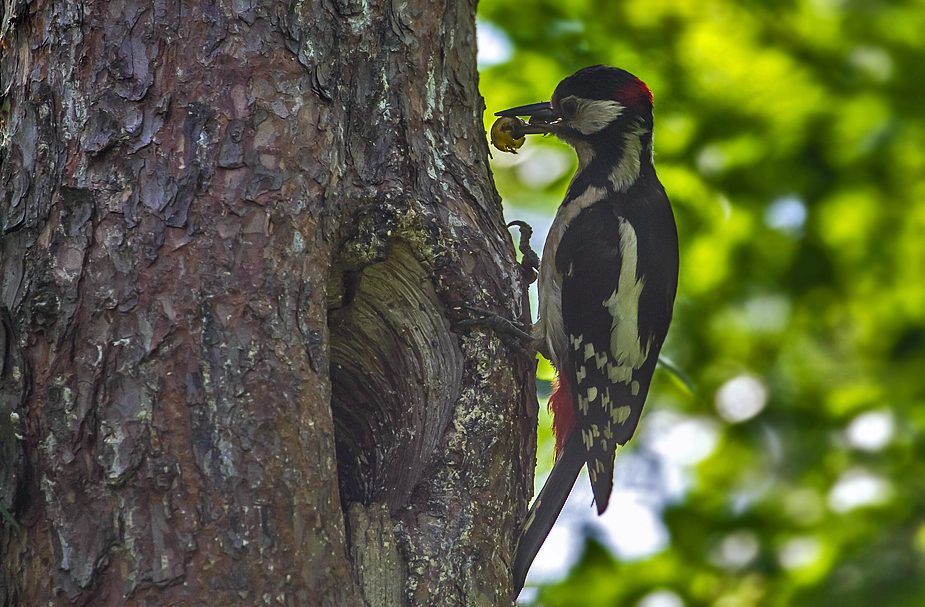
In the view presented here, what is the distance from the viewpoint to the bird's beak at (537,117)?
9.29 ft

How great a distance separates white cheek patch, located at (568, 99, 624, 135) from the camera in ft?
9.46

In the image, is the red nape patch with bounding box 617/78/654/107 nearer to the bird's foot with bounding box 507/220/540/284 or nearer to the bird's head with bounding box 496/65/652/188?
the bird's head with bounding box 496/65/652/188

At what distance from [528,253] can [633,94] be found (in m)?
0.63

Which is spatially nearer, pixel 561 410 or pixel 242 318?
pixel 242 318

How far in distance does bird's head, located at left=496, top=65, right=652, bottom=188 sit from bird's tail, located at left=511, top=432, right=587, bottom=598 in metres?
0.91

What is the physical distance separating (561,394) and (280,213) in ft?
4.43

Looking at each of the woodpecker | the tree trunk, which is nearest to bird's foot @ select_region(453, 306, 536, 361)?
the tree trunk

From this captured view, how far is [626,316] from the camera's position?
8.93ft

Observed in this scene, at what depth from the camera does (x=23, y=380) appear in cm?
155

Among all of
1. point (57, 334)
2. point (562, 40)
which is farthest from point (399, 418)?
point (562, 40)

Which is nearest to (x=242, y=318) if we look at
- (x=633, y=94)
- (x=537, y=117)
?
(x=537, y=117)

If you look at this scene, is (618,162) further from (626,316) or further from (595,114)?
(626,316)

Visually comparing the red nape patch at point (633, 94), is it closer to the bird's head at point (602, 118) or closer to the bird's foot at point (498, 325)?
the bird's head at point (602, 118)

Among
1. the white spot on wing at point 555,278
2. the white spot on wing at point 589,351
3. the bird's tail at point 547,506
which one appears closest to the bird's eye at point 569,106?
the white spot on wing at point 555,278
